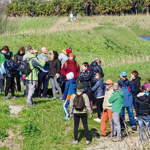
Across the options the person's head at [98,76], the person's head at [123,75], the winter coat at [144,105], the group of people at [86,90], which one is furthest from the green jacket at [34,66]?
the winter coat at [144,105]

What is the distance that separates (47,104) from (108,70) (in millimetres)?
11966

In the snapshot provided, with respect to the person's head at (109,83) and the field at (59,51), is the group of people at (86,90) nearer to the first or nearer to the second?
the person's head at (109,83)

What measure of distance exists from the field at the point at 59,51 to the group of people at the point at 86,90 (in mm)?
654

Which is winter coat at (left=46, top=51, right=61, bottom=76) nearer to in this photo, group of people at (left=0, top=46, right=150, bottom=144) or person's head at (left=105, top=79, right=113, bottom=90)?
group of people at (left=0, top=46, right=150, bottom=144)

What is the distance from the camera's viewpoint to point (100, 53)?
3316cm

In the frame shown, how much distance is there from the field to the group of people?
65 centimetres

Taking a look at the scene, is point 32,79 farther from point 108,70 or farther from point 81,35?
point 81,35

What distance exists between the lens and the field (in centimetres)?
965

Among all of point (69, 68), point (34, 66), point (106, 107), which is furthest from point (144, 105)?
point (34, 66)

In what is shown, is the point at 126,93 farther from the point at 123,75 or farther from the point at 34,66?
the point at 34,66

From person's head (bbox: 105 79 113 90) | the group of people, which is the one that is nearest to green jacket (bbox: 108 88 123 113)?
the group of people

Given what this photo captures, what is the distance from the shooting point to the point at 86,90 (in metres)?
11.0

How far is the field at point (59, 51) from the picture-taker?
965 cm

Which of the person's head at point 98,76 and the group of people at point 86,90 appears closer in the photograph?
the group of people at point 86,90
